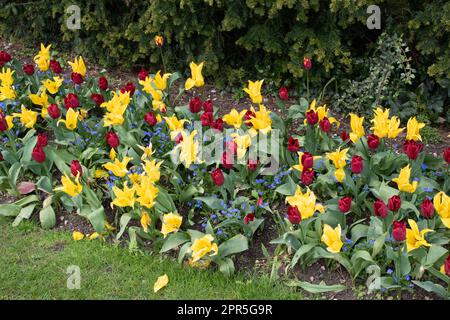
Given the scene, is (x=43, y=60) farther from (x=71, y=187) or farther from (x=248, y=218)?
(x=248, y=218)

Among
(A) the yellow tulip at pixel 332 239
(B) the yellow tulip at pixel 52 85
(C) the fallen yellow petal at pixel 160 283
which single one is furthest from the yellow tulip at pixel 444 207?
(B) the yellow tulip at pixel 52 85

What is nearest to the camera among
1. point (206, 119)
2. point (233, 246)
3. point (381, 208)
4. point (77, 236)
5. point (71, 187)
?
point (381, 208)

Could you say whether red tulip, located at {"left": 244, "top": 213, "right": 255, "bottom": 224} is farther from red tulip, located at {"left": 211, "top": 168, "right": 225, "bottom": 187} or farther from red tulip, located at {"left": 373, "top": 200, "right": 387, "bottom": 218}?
red tulip, located at {"left": 373, "top": 200, "right": 387, "bottom": 218}

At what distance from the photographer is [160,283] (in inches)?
153

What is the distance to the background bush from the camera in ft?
16.6

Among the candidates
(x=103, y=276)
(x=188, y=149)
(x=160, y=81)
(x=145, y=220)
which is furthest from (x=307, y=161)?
(x=160, y=81)

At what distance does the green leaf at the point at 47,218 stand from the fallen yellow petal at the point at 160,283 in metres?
1.03

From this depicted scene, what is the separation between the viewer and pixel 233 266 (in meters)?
3.94

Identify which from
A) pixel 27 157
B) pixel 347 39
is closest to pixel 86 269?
pixel 27 157

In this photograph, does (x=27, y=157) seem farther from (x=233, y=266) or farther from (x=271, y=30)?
(x=271, y=30)

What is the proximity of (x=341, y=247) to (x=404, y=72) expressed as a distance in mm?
2175

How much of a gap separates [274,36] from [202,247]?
7.57 ft

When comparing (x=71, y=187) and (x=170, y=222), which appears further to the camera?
(x=71, y=187)
